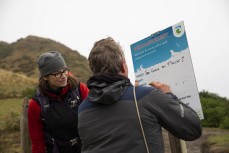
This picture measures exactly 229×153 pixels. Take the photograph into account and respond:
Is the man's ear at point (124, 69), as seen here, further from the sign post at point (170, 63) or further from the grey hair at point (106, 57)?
the sign post at point (170, 63)

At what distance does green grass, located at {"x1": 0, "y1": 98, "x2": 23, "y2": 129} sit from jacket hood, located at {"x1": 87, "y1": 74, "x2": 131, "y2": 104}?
11.7 meters

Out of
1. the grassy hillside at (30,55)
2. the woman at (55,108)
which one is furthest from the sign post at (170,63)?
the grassy hillside at (30,55)

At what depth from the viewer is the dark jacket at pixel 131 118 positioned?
2.24 m

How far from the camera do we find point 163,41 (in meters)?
3.61

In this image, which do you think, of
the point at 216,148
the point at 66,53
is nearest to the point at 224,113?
the point at 216,148

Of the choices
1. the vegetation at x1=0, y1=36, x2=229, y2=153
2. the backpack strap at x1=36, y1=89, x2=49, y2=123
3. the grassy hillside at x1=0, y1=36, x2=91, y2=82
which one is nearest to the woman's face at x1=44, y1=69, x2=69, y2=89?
the backpack strap at x1=36, y1=89, x2=49, y2=123

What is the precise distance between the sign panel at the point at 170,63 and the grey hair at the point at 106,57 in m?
1.09

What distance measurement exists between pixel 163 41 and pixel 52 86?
1121mm

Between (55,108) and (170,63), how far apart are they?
44.6 inches

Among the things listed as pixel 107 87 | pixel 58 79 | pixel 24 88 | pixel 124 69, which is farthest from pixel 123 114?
pixel 24 88

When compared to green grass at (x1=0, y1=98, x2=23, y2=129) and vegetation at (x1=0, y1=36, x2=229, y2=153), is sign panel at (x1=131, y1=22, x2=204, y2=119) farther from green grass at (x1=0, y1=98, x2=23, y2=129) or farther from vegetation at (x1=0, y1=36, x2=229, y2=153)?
green grass at (x1=0, y1=98, x2=23, y2=129)

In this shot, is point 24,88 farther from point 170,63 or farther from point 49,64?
point 170,63

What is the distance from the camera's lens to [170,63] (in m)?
3.52

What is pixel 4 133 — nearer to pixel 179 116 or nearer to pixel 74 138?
pixel 74 138
